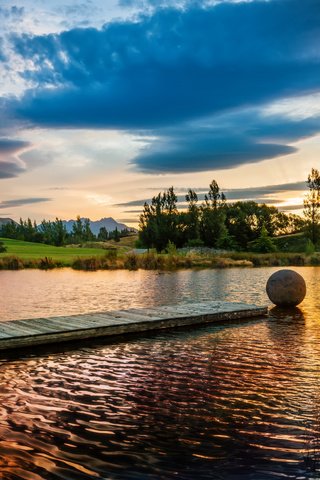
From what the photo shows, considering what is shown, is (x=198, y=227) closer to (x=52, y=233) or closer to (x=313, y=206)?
(x=313, y=206)

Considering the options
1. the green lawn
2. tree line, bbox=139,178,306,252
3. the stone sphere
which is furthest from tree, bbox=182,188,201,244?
the stone sphere

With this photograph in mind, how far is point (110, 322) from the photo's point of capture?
1620 centimetres

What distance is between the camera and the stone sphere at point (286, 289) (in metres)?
22.5

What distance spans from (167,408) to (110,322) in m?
7.40

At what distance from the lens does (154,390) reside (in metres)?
10.0

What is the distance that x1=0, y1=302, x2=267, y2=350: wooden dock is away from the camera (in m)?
14.2

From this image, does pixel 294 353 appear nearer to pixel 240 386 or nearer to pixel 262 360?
pixel 262 360

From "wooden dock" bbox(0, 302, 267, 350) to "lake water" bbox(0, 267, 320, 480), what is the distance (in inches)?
25.2

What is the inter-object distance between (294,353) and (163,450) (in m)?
6.90

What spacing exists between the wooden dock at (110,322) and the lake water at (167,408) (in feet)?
2.10

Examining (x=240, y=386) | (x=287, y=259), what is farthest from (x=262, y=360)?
(x=287, y=259)

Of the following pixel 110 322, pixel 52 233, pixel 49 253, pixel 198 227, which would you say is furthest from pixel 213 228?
pixel 110 322

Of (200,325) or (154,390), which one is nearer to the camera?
(154,390)

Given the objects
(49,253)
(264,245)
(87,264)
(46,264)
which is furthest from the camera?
(264,245)
